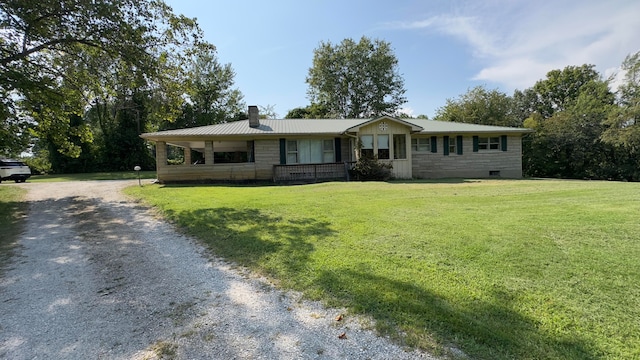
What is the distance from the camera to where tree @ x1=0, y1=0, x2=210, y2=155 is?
31.2 ft

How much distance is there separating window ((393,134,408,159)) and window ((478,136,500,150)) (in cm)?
524

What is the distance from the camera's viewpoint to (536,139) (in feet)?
87.9

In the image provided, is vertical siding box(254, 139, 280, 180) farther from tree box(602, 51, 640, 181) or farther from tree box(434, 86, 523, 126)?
tree box(434, 86, 523, 126)

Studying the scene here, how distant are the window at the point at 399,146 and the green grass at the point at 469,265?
982 cm

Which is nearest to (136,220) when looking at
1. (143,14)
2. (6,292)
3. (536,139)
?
(6,292)

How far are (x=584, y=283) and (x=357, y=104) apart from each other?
38107mm

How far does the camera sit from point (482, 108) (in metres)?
34.4

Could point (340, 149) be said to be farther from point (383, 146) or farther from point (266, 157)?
point (266, 157)

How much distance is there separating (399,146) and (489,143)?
6026mm

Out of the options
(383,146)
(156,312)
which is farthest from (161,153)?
(156,312)

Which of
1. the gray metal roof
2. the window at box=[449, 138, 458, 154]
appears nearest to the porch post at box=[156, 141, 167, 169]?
the gray metal roof

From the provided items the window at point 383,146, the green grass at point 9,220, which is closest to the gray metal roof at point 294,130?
Result: the window at point 383,146

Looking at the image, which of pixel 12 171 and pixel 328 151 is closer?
pixel 328 151

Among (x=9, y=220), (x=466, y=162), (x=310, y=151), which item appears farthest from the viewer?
(x=466, y=162)
